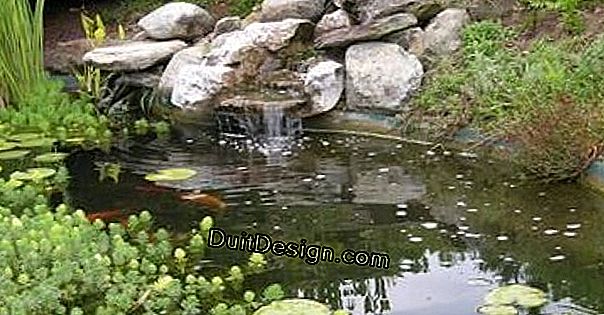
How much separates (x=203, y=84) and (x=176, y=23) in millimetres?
1328

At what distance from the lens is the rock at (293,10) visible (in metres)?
8.63

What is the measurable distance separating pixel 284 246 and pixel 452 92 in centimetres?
235

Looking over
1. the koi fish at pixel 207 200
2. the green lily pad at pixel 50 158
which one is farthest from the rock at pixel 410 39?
the green lily pad at pixel 50 158

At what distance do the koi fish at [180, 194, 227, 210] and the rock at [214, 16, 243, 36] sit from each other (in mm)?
3192

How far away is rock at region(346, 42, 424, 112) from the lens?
7.43 m

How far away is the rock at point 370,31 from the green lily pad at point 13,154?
7.67 ft

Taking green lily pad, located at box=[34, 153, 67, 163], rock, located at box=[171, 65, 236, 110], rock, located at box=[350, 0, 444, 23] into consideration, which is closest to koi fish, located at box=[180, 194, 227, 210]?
green lily pad, located at box=[34, 153, 67, 163]

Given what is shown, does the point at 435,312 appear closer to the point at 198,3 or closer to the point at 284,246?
the point at 284,246

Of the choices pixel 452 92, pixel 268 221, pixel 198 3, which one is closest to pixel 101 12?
pixel 198 3

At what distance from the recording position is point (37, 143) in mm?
7406

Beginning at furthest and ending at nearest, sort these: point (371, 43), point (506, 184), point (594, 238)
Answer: point (371, 43) < point (506, 184) < point (594, 238)

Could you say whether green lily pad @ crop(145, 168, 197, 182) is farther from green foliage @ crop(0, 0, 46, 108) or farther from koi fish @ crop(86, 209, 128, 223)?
green foliage @ crop(0, 0, 46, 108)

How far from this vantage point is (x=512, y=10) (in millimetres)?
8062

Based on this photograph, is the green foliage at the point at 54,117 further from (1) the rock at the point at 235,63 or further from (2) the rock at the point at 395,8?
(2) the rock at the point at 395,8
